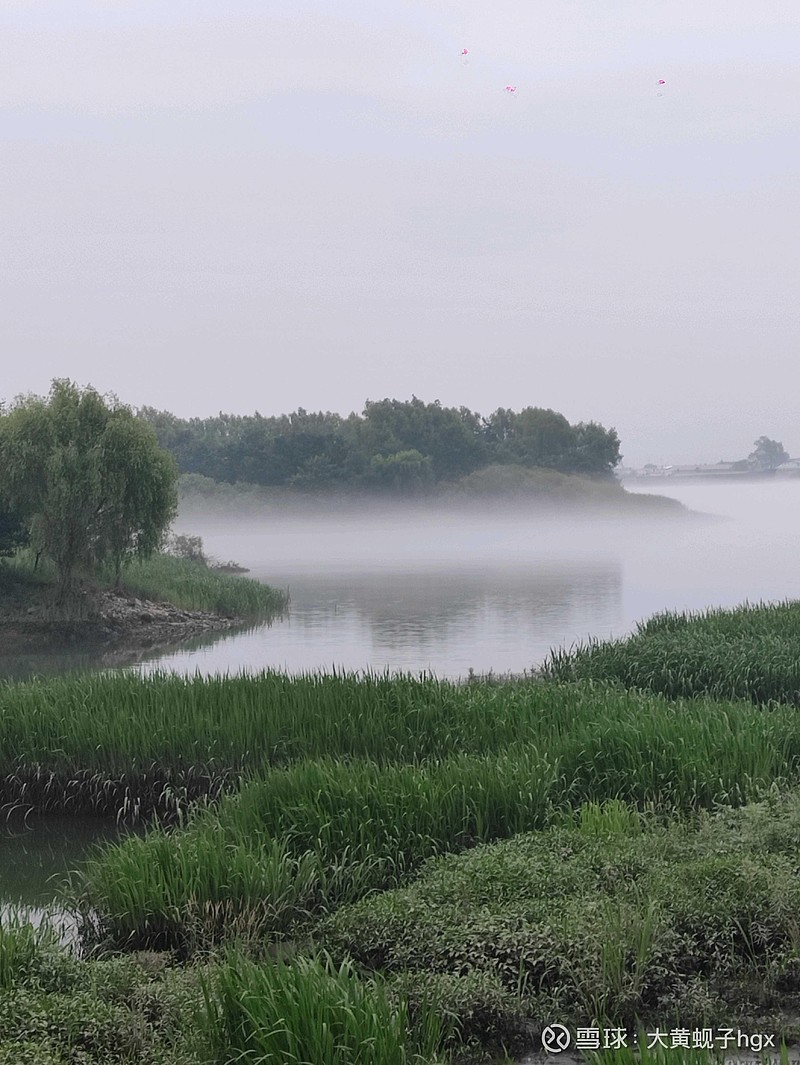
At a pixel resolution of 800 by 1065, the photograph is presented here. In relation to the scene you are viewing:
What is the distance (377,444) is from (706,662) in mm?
70069

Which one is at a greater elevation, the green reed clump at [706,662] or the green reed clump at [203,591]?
the green reed clump at [706,662]

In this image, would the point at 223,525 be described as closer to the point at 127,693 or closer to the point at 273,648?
the point at 273,648

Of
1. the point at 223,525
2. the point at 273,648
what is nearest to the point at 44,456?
the point at 273,648

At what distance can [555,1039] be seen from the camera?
4.57 m

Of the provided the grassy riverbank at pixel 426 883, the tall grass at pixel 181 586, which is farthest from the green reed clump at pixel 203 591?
the grassy riverbank at pixel 426 883

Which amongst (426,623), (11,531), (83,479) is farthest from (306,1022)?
(426,623)

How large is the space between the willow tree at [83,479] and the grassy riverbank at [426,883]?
58.2ft

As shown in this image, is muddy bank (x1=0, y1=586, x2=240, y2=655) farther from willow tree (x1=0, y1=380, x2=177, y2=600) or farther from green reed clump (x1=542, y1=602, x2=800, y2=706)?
green reed clump (x1=542, y1=602, x2=800, y2=706)

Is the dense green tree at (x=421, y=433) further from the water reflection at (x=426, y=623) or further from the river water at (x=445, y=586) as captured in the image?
the water reflection at (x=426, y=623)

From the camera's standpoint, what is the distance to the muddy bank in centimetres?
2623

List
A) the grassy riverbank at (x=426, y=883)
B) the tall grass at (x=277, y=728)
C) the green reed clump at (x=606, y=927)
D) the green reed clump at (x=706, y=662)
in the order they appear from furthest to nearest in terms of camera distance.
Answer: the green reed clump at (x=706, y=662) → the tall grass at (x=277, y=728) → the green reed clump at (x=606, y=927) → the grassy riverbank at (x=426, y=883)

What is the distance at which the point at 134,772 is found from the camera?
31.8ft

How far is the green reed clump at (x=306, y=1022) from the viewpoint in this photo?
3.92 meters

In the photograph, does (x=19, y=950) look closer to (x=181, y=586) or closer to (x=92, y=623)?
(x=92, y=623)
